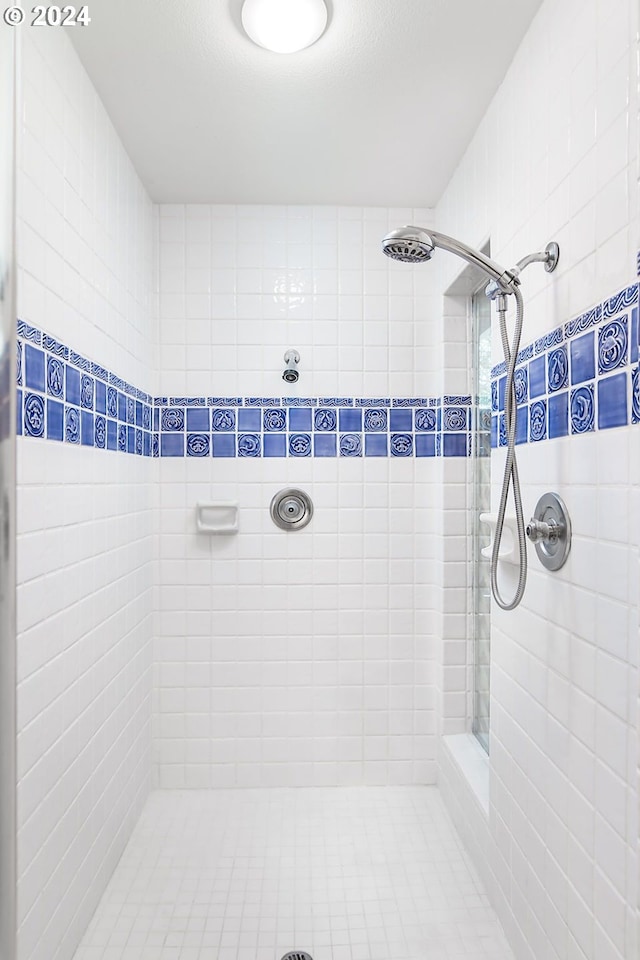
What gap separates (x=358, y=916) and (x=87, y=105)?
8.03 ft

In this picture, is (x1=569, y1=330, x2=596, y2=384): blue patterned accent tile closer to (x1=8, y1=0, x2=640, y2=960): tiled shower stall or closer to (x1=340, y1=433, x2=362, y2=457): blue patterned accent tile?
(x1=8, y1=0, x2=640, y2=960): tiled shower stall

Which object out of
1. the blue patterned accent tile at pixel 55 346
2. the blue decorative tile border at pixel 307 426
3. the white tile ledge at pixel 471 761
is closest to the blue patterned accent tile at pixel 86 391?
the blue patterned accent tile at pixel 55 346

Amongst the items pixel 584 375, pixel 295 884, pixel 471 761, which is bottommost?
pixel 295 884

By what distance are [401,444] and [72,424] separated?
4.58ft

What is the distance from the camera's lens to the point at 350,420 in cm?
261

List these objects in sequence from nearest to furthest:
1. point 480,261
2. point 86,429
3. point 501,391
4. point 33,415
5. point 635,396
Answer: point 635,396, point 33,415, point 480,261, point 86,429, point 501,391

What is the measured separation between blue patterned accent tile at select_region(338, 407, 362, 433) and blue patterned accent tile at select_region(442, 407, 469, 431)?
353mm

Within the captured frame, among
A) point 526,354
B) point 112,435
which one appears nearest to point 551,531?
point 526,354

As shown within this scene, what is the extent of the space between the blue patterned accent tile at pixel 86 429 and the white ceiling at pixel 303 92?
97 cm

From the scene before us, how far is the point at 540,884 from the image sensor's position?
147 cm

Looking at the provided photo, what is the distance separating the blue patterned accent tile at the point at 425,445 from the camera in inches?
103

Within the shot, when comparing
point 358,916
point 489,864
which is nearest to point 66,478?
point 358,916

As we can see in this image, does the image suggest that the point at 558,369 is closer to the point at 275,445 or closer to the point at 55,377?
the point at 55,377

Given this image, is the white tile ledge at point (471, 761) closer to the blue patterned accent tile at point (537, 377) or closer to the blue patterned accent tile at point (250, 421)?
the blue patterned accent tile at point (537, 377)
